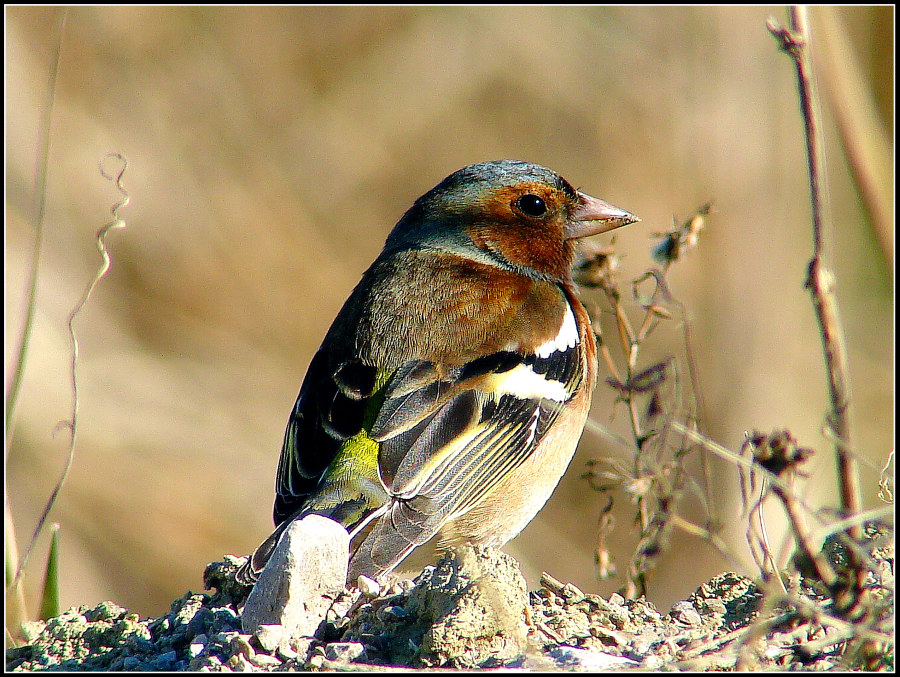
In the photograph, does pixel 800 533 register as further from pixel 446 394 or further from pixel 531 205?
pixel 531 205

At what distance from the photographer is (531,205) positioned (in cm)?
504

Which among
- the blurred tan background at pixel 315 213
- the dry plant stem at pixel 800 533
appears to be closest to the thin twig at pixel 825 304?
the dry plant stem at pixel 800 533

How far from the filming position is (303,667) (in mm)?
2727

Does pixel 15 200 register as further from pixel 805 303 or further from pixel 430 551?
pixel 805 303

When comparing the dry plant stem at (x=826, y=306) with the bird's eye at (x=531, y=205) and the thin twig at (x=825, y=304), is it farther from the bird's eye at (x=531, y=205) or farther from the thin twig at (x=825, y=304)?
the bird's eye at (x=531, y=205)

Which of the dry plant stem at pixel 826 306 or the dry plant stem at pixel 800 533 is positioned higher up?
the dry plant stem at pixel 826 306

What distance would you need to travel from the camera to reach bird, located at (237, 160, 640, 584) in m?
3.65

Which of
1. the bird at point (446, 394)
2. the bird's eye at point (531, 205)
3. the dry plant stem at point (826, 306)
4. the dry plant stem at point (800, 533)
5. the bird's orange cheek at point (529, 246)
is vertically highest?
the bird's eye at point (531, 205)

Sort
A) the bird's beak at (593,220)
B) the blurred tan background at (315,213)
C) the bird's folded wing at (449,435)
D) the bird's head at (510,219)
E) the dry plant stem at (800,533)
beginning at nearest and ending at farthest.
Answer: the dry plant stem at (800,533), the bird's folded wing at (449,435), the bird's head at (510,219), the bird's beak at (593,220), the blurred tan background at (315,213)

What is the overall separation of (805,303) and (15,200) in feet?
18.0

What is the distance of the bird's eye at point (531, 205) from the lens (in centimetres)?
503

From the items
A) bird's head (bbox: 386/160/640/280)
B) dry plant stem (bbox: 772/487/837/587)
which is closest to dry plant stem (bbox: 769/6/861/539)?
dry plant stem (bbox: 772/487/837/587)

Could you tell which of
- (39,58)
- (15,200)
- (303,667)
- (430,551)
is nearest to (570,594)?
(430,551)

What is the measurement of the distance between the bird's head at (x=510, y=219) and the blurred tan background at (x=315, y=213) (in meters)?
1.65
